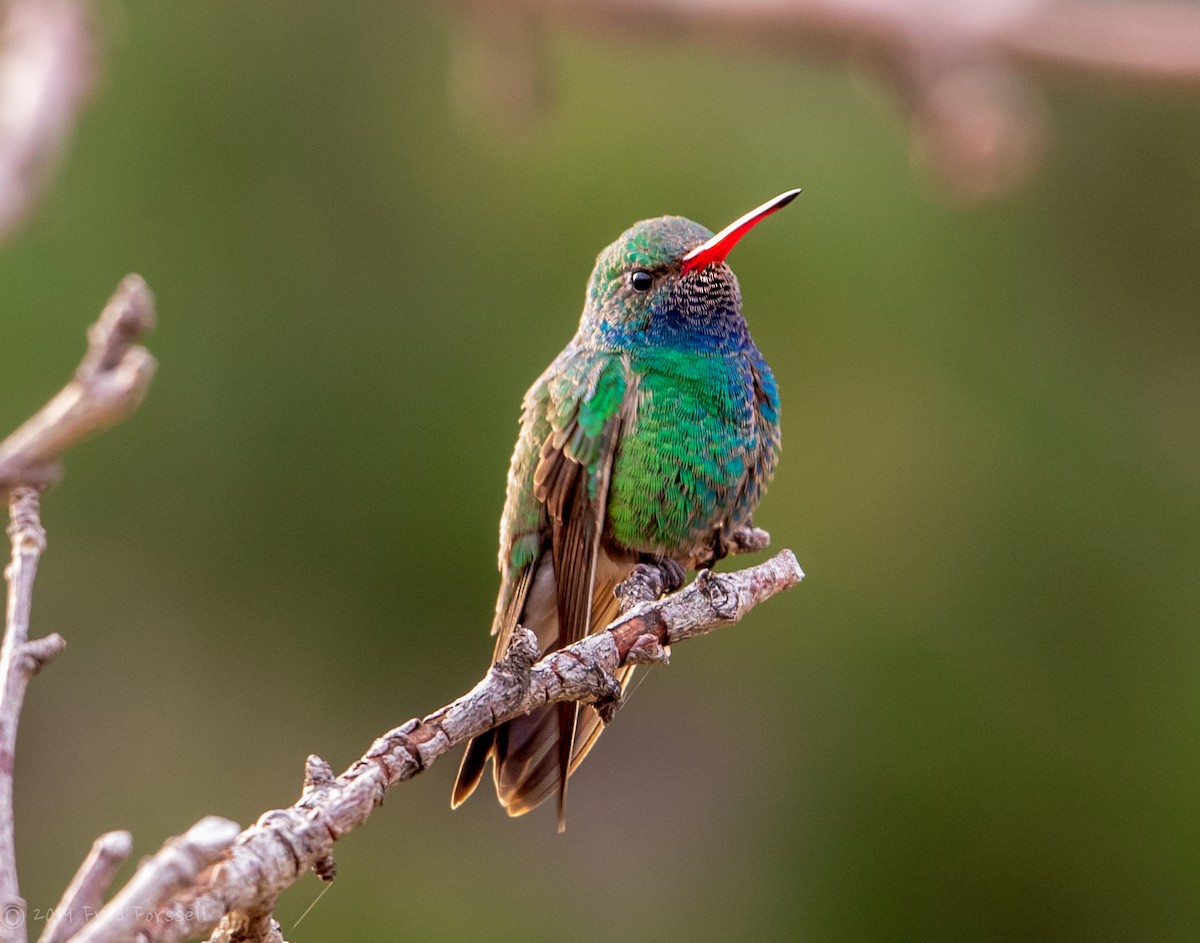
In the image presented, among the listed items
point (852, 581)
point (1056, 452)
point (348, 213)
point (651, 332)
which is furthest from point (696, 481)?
point (348, 213)

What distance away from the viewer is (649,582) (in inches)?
97.9

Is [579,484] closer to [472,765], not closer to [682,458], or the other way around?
[682,458]

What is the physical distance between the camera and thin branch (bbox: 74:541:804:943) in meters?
1.24

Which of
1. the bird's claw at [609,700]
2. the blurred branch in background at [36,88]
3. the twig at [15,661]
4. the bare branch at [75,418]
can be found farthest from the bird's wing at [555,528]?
the bare branch at [75,418]

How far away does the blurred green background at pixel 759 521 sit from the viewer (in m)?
4.77

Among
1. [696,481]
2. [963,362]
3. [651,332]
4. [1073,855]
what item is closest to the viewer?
[696,481]

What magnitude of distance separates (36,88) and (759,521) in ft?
10.2

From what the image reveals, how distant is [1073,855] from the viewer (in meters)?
4.73

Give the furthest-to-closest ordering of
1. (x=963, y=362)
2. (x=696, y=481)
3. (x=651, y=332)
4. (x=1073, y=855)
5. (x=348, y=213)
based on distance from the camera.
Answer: (x=348, y=213) → (x=963, y=362) → (x=1073, y=855) → (x=651, y=332) → (x=696, y=481)

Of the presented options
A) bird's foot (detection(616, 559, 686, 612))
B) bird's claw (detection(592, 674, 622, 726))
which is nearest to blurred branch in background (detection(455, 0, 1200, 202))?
bird's foot (detection(616, 559, 686, 612))

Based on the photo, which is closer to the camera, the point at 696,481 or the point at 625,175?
the point at 696,481

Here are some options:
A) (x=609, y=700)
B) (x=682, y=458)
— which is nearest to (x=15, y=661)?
(x=609, y=700)

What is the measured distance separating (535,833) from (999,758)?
67.9 inches

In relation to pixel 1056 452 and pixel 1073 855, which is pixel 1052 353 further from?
pixel 1073 855
